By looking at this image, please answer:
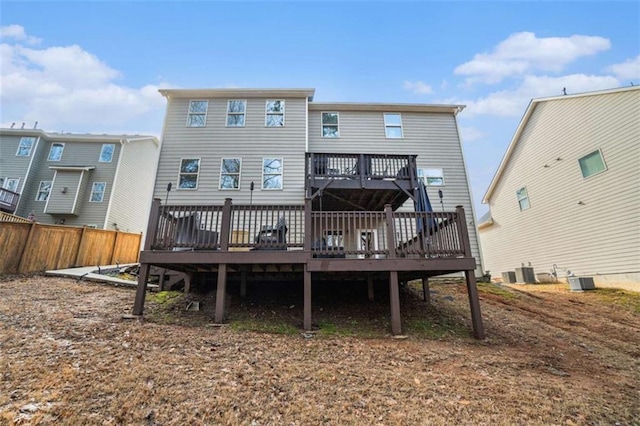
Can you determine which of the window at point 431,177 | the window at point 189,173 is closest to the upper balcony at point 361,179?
the window at point 431,177

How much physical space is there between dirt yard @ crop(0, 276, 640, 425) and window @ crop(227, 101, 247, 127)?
25.6 feet

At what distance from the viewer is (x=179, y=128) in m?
12.0

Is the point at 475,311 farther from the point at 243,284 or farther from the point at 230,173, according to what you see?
the point at 230,173

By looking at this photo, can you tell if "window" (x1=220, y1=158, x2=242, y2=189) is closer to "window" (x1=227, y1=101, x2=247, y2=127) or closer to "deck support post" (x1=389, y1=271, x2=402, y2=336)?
"window" (x1=227, y1=101, x2=247, y2=127)

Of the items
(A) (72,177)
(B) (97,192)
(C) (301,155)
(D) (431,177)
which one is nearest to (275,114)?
(C) (301,155)

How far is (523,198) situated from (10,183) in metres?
29.6

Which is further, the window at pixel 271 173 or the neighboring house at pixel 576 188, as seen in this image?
the window at pixel 271 173

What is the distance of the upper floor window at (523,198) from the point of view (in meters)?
14.4

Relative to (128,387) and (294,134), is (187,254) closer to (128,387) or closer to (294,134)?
(128,387)

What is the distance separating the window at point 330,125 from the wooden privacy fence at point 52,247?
1050cm

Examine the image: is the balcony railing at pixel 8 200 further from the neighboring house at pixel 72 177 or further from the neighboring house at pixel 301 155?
the neighboring house at pixel 301 155

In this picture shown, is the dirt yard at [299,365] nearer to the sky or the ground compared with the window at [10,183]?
nearer to the ground

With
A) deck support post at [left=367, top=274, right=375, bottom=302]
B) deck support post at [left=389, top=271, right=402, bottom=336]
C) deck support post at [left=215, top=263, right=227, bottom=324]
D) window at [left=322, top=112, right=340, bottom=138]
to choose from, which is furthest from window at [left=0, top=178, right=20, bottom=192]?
deck support post at [left=389, top=271, right=402, bottom=336]

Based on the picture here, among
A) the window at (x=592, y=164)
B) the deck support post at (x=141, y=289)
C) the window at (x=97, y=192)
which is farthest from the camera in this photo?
the window at (x=97, y=192)
